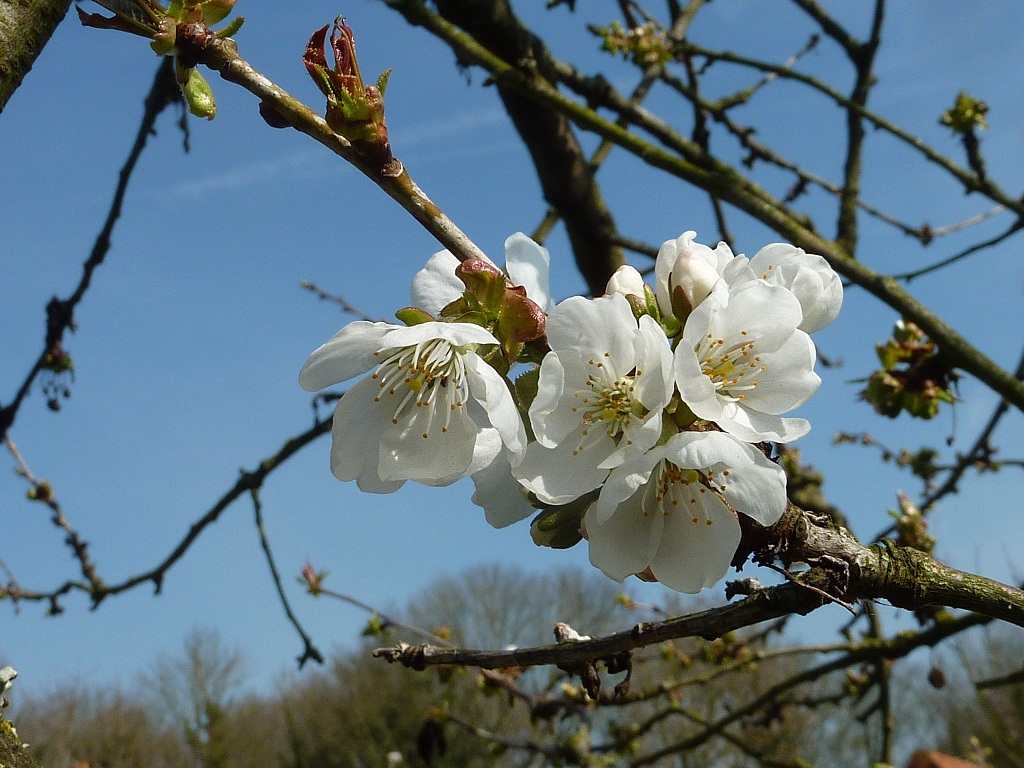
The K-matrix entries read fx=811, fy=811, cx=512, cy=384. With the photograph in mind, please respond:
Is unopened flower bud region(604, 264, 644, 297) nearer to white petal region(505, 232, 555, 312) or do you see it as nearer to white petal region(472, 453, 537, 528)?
white petal region(505, 232, 555, 312)

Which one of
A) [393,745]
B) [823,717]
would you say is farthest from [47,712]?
[823,717]

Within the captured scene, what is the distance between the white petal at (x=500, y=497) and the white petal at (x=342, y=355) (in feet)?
0.56

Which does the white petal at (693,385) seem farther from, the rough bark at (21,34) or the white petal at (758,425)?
the rough bark at (21,34)

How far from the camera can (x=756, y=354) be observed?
842mm

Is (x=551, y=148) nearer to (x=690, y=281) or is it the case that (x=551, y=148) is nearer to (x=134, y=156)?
(x=134, y=156)

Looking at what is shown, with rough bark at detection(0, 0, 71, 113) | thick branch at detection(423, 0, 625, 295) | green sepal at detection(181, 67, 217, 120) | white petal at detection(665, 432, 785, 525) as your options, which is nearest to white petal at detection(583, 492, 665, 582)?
white petal at detection(665, 432, 785, 525)

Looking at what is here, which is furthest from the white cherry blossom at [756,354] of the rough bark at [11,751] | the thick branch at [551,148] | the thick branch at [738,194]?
the thick branch at [551,148]

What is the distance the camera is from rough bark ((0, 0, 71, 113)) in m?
0.87

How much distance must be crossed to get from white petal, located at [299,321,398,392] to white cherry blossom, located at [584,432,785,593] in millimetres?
266

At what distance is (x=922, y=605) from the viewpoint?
30.7 inches

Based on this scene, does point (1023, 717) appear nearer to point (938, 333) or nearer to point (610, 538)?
point (938, 333)

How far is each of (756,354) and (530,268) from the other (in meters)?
0.29

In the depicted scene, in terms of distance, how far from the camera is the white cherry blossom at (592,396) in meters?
0.75

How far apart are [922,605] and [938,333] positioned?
4.10ft
